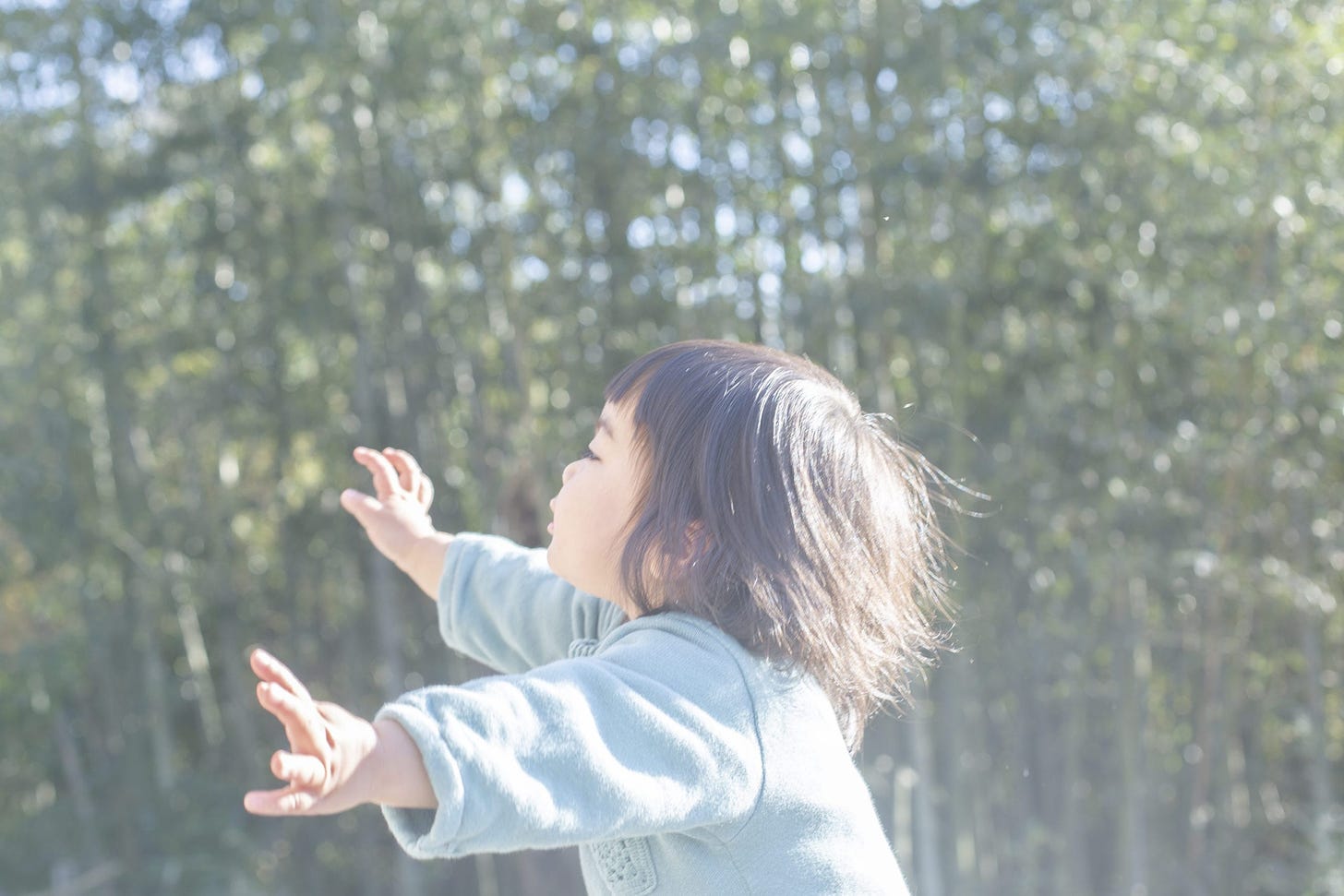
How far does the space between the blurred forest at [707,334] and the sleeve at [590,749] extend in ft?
9.63

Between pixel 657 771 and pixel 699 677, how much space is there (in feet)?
0.25

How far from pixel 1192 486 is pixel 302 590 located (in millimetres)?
3388

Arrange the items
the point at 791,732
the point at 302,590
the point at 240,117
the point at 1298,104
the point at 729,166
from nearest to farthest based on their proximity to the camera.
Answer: the point at 791,732
the point at 1298,104
the point at 729,166
the point at 240,117
the point at 302,590

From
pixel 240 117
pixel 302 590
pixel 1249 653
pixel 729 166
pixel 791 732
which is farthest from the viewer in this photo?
pixel 302 590

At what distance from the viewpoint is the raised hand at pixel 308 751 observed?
63 cm

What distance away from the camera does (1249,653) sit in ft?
13.4

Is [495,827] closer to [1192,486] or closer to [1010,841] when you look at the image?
[1192,486]

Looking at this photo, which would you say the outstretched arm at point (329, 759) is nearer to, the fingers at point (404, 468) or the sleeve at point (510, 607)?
the sleeve at point (510, 607)

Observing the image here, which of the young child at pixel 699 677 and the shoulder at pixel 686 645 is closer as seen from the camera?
the young child at pixel 699 677

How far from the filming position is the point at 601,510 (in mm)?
951

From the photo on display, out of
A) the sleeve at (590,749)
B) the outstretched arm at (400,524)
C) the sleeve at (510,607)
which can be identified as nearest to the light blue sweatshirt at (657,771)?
the sleeve at (590,749)

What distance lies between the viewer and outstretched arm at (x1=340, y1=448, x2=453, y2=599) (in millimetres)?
1284

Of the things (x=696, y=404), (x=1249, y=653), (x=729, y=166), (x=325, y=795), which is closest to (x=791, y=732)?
(x=696, y=404)

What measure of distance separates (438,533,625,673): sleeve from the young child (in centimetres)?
10
